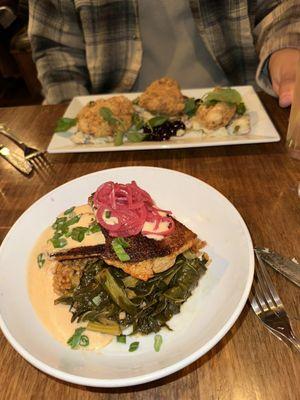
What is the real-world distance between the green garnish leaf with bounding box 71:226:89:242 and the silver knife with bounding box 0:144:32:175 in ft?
2.14

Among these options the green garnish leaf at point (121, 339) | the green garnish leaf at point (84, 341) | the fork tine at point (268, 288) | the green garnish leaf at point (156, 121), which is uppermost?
the green garnish leaf at point (84, 341)

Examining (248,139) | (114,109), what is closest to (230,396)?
(248,139)

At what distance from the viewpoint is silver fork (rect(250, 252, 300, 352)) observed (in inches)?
37.1

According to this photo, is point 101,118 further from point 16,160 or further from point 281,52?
point 281,52

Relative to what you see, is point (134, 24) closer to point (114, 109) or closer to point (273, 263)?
point (114, 109)

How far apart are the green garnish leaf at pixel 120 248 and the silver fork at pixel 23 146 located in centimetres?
92

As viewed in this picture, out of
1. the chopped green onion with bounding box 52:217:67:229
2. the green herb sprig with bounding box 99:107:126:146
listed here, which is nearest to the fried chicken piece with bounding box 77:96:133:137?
the green herb sprig with bounding box 99:107:126:146

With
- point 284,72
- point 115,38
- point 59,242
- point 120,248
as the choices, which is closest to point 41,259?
point 59,242

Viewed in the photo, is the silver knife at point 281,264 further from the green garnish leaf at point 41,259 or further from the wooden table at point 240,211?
the green garnish leaf at point 41,259

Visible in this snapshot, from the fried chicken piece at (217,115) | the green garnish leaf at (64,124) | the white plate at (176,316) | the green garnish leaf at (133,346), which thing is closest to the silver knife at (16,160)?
the green garnish leaf at (64,124)

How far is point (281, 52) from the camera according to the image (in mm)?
1975

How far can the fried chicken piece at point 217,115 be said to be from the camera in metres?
1.74

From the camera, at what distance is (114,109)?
72.9 inches

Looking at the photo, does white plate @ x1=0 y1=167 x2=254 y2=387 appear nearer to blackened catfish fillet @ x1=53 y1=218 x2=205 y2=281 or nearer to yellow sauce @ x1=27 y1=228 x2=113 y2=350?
yellow sauce @ x1=27 y1=228 x2=113 y2=350
